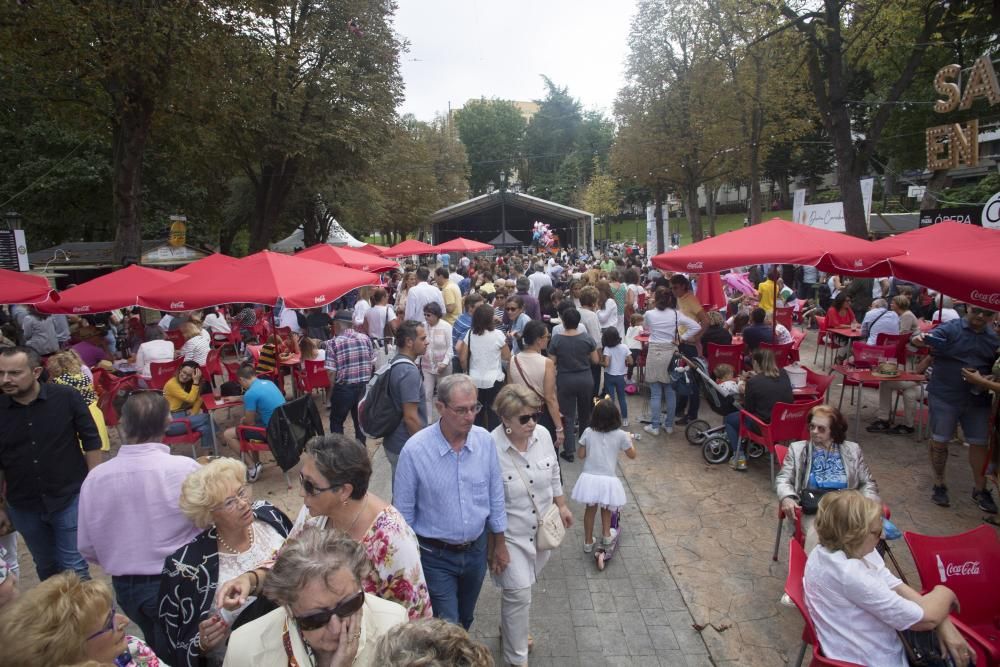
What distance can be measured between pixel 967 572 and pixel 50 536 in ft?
18.1

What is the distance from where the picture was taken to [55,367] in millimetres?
5508

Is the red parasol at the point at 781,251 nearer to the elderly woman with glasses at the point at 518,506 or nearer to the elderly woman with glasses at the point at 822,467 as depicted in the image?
the elderly woman with glasses at the point at 822,467

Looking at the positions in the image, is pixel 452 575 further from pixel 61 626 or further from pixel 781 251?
pixel 781 251

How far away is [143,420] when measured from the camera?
3.01 m

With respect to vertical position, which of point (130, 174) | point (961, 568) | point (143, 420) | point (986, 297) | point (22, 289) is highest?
point (130, 174)

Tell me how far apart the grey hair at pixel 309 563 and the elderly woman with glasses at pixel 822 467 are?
324 centimetres

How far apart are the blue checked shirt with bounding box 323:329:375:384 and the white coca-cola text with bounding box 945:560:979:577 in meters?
4.98

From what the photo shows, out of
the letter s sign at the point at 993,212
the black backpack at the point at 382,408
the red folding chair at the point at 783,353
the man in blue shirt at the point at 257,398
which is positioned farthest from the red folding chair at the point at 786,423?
the letter s sign at the point at 993,212

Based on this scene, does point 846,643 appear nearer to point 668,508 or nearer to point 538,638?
Answer: point 538,638

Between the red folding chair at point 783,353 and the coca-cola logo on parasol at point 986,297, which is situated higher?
the coca-cola logo on parasol at point 986,297

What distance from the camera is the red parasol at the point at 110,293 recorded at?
25.3 feet

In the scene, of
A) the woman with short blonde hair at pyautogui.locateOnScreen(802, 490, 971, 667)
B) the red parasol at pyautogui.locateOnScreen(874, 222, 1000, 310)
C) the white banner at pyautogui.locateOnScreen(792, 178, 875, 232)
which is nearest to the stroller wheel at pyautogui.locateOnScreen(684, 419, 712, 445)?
the red parasol at pyautogui.locateOnScreen(874, 222, 1000, 310)

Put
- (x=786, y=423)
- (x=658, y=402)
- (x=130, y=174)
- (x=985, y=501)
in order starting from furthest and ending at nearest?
(x=130, y=174)
(x=658, y=402)
(x=786, y=423)
(x=985, y=501)

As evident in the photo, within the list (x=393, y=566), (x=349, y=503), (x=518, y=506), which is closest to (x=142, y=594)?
(x=349, y=503)
